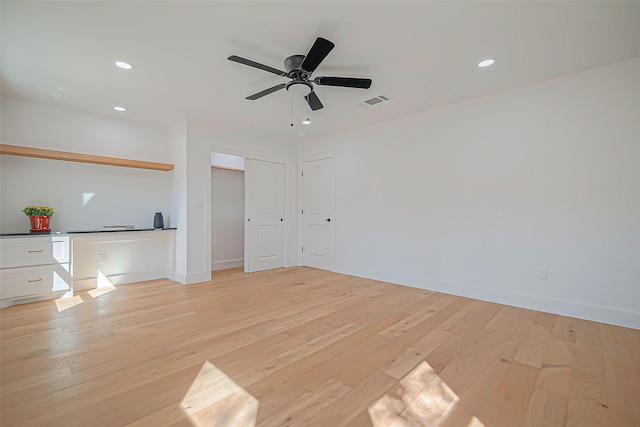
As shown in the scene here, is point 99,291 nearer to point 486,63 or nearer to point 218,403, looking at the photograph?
point 218,403

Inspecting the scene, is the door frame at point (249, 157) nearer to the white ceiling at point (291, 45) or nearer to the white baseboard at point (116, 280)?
the white baseboard at point (116, 280)

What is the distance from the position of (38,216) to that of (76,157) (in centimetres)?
89

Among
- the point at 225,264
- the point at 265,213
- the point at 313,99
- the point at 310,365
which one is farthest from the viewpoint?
the point at 225,264

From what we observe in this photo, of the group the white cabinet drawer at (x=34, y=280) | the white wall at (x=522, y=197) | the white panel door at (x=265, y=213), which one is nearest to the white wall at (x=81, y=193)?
the white cabinet drawer at (x=34, y=280)

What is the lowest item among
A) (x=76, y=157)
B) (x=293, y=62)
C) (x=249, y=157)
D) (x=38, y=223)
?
(x=38, y=223)

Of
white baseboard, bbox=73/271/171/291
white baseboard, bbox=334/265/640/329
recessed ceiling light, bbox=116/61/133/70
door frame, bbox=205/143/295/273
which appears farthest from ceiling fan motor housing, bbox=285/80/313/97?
white baseboard, bbox=73/271/171/291

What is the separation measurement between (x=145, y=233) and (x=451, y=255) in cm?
452

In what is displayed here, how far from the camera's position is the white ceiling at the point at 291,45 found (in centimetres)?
204

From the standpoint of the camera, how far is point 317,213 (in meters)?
5.58

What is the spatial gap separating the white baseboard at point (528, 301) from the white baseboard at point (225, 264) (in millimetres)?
2857

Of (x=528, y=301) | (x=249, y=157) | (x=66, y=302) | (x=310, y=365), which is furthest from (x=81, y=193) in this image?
(x=528, y=301)

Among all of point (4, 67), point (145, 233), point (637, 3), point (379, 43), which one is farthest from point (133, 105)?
point (637, 3)

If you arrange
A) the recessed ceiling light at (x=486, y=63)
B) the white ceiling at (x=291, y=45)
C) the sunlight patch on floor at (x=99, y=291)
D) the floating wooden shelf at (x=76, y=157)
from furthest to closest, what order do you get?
the sunlight patch on floor at (x=99, y=291) → the floating wooden shelf at (x=76, y=157) → the recessed ceiling light at (x=486, y=63) → the white ceiling at (x=291, y=45)

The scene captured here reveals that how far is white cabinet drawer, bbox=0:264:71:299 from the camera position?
3168 millimetres
